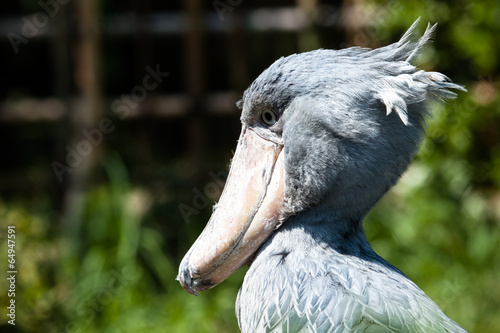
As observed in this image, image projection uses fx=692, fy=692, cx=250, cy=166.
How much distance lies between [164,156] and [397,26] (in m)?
2.23

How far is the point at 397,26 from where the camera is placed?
3.54m

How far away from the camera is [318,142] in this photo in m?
1.63

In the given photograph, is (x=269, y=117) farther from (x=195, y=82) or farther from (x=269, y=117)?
(x=195, y=82)

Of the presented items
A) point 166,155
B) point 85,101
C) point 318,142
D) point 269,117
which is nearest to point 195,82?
point 85,101

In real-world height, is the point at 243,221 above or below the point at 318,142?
below

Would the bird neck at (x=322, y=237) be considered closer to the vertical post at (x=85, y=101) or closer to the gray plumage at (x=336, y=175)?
the gray plumage at (x=336, y=175)

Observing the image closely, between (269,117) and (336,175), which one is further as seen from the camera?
(269,117)

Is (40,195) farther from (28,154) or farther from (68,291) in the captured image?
(68,291)

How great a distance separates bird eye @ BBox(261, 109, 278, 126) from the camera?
5.63ft

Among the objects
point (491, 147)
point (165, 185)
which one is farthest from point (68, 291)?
point (491, 147)

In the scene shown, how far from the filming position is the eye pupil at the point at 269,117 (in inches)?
67.6

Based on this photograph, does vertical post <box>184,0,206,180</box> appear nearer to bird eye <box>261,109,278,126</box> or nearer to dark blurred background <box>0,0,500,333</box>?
dark blurred background <box>0,0,500,333</box>

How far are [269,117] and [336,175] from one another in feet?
0.77

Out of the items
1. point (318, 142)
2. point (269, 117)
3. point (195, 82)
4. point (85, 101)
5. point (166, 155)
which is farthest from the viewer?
point (166, 155)
